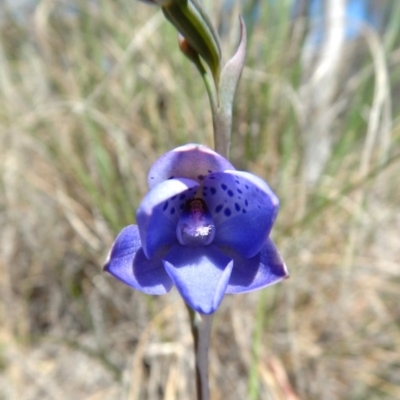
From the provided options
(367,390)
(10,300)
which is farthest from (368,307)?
(10,300)

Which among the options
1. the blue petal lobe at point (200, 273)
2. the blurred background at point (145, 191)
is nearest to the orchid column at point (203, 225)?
the blue petal lobe at point (200, 273)

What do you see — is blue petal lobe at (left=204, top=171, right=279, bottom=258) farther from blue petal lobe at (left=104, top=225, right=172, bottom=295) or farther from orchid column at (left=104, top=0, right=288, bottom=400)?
blue petal lobe at (left=104, top=225, right=172, bottom=295)

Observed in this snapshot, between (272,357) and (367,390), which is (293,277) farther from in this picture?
(367,390)

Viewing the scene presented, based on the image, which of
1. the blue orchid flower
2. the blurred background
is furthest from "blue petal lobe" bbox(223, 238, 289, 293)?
the blurred background

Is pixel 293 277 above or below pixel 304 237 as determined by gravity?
below

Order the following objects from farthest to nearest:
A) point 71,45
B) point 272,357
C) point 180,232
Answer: point 71,45 → point 272,357 → point 180,232

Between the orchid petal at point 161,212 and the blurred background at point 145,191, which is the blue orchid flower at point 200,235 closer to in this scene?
the orchid petal at point 161,212

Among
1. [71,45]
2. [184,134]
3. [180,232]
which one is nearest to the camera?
[180,232]
